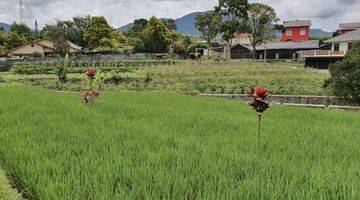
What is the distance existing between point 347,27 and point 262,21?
16211 mm

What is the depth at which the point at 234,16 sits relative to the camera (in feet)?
188

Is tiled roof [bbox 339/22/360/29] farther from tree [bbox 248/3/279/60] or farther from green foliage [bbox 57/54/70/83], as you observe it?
green foliage [bbox 57/54/70/83]

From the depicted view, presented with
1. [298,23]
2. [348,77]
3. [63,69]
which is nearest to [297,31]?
[298,23]

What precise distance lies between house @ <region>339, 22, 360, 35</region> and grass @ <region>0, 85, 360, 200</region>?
5892cm

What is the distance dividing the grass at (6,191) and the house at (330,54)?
3872 centimetres

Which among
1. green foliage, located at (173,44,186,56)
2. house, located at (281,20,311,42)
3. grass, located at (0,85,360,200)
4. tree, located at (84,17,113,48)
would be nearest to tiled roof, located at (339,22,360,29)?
house, located at (281,20,311,42)

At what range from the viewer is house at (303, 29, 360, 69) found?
39375 millimetres

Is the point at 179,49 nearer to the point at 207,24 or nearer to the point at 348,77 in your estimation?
the point at 207,24

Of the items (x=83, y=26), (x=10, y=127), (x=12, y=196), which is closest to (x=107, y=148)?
(x=12, y=196)

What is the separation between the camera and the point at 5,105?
9266 millimetres

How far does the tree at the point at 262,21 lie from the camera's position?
180ft

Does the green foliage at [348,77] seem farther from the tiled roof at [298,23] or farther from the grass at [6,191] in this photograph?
the tiled roof at [298,23]

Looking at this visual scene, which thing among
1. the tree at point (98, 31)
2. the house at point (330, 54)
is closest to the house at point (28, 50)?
the tree at point (98, 31)

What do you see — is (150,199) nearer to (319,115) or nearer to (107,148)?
(107,148)
